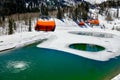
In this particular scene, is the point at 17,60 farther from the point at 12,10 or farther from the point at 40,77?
the point at 12,10

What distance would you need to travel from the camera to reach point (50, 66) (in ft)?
79.7

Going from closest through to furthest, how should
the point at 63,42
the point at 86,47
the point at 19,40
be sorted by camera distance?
the point at 86,47 < the point at 19,40 < the point at 63,42

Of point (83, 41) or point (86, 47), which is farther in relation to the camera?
point (83, 41)

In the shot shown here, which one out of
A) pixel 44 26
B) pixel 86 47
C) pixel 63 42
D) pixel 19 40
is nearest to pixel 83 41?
pixel 86 47

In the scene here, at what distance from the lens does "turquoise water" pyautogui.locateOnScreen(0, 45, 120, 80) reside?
21.3 m

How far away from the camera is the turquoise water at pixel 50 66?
2127cm

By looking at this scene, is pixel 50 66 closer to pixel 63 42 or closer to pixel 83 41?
pixel 63 42

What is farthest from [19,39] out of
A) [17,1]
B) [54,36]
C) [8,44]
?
[17,1]

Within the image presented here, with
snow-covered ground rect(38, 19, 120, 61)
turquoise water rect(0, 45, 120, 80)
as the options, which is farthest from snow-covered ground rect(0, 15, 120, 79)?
turquoise water rect(0, 45, 120, 80)

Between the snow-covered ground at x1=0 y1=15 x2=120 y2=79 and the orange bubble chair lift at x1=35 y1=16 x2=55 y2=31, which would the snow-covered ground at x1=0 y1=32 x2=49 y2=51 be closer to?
the snow-covered ground at x1=0 y1=15 x2=120 y2=79

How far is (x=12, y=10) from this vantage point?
5769 cm

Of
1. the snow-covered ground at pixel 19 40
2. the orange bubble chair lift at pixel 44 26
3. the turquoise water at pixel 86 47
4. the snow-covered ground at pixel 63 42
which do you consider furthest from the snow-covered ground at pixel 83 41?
the orange bubble chair lift at pixel 44 26

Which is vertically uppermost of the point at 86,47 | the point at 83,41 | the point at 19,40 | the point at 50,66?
the point at 19,40

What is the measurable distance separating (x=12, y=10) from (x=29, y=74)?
38625mm
